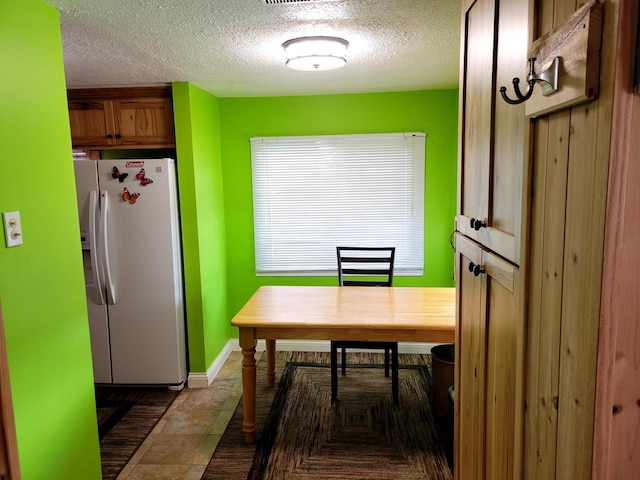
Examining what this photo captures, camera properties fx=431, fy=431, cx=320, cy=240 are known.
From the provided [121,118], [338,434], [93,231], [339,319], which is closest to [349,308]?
[339,319]

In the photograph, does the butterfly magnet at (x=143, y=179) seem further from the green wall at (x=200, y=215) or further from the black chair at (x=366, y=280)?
the black chair at (x=366, y=280)

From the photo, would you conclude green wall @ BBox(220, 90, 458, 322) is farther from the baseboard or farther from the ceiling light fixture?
the ceiling light fixture

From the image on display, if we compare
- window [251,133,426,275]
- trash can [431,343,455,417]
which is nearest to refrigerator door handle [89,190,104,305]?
window [251,133,426,275]

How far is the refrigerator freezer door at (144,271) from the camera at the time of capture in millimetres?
3059

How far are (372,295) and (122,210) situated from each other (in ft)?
6.16

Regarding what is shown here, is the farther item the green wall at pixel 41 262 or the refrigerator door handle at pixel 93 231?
the refrigerator door handle at pixel 93 231

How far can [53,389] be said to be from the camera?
5.83 ft

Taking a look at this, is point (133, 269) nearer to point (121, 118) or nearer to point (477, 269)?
point (121, 118)

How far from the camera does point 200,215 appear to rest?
3281 millimetres

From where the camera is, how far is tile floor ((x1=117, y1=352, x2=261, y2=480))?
7.81 ft

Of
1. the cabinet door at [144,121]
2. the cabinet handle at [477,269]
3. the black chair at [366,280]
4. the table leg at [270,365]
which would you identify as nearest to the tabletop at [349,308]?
the black chair at [366,280]

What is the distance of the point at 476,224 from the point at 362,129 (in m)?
2.77

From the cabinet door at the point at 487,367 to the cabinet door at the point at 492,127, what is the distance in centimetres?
8

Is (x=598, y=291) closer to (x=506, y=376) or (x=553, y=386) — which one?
(x=553, y=386)
